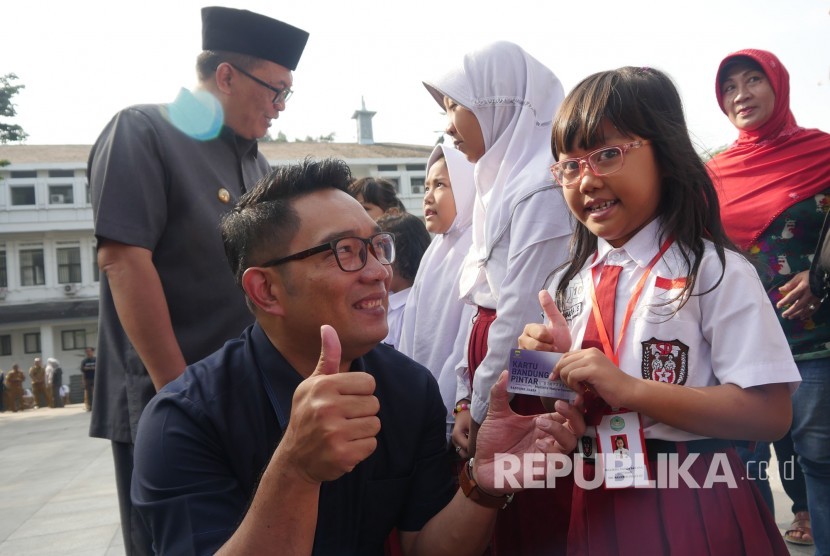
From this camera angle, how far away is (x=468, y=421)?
2.53 m

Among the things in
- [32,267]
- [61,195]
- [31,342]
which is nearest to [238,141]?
[31,342]

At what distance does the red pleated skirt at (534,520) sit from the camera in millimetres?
2186

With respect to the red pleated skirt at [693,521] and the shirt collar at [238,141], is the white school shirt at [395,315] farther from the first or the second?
the red pleated skirt at [693,521]

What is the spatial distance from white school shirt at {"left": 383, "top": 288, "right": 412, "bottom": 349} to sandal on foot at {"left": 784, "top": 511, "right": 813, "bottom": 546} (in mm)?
2210

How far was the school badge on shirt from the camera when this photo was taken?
1.68 m

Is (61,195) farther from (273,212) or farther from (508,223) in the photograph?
(273,212)

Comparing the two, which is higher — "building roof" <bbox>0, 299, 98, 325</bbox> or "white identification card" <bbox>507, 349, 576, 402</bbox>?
"building roof" <bbox>0, 299, 98, 325</bbox>

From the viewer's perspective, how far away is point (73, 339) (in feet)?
119

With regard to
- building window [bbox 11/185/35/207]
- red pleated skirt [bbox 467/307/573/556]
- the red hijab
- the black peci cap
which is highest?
building window [bbox 11/185/35/207]

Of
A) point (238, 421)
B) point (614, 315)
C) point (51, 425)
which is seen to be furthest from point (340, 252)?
point (51, 425)

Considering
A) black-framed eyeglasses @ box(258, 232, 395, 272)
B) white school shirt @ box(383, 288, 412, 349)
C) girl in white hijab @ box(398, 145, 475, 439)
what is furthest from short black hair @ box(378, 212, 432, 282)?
black-framed eyeglasses @ box(258, 232, 395, 272)

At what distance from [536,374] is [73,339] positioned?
3912cm

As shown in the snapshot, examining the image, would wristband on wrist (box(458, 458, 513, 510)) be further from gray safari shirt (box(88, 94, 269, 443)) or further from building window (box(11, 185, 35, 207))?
building window (box(11, 185, 35, 207))

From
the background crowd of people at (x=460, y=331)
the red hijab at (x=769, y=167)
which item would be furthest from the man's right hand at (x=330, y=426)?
the red hijab at (x=769, y=167)
